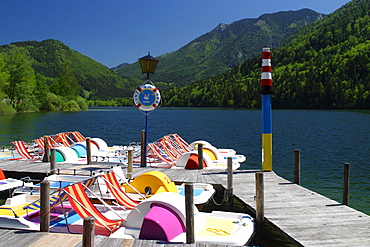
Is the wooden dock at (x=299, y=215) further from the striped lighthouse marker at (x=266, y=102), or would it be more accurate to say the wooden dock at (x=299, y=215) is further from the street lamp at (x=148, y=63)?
the street lamp at (x=148, y=63)

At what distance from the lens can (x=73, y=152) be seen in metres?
19.0

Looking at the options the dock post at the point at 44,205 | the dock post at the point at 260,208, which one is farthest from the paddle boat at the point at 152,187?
the dock post at the point at 44,205

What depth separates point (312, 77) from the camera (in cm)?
13212

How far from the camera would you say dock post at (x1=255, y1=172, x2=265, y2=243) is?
29.7 ft

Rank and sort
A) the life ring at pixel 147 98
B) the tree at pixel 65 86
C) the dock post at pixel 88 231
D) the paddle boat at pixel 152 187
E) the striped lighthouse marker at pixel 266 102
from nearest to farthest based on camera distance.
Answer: the dock post at pixel 88 231 < the paddle boat at pixel 152 187 < the striped lighthouse marker at pixel 266 102 < the life ring at pixel 147 98 < the tree at pixel 65 86

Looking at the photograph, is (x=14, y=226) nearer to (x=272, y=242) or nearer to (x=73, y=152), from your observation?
(x=272, y=242)

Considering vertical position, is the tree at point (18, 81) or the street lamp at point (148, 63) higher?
the tree at point (18, 81)

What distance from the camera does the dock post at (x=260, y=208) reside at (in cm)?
904

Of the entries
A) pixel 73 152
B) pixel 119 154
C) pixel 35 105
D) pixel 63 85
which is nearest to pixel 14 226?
pixel 73 152

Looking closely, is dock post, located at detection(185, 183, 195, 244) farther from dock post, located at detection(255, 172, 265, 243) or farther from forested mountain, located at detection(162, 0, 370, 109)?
forested mountain, located at detection(162, 0, 370, 109)

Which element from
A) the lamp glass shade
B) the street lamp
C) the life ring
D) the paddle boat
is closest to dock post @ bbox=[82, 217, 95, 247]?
the paddle boat

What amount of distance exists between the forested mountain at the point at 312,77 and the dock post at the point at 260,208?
11911 centimetres

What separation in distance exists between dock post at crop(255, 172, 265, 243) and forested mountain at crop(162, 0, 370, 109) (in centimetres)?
11911

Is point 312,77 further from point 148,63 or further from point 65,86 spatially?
point 148,63
